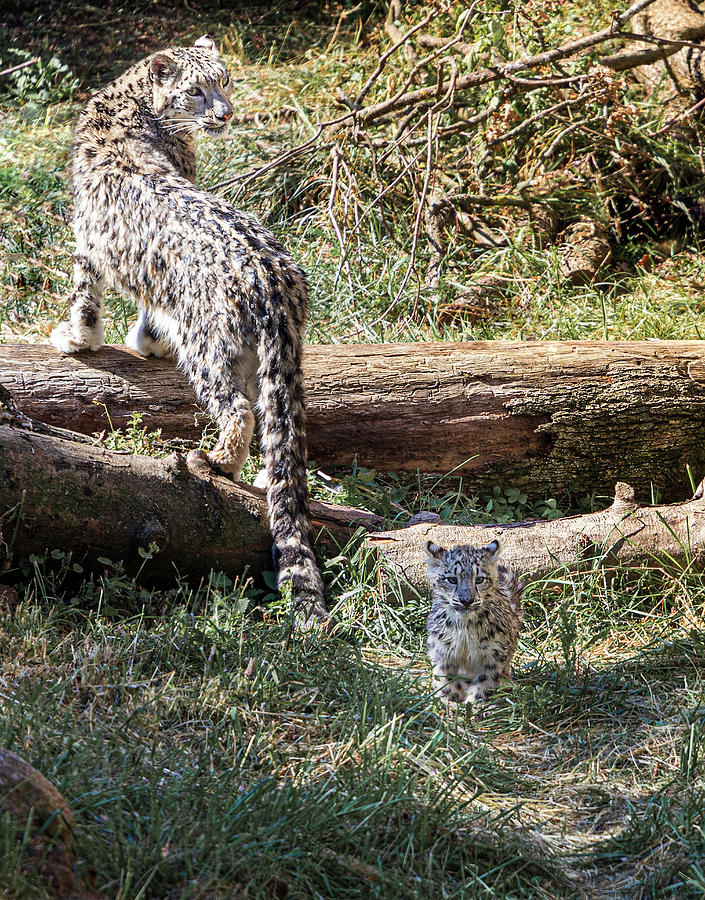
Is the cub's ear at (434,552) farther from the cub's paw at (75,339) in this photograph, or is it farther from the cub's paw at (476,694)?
the cub's paw at (75,339)

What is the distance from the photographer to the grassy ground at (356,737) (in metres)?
3.17

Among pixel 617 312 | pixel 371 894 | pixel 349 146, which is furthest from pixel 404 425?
pixel 349 146

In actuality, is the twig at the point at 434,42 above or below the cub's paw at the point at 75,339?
above

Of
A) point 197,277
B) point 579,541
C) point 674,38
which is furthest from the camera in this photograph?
point 674,38

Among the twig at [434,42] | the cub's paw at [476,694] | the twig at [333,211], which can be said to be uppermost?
the twig at [434,42]

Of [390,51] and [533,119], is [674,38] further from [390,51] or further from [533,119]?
[390,51]

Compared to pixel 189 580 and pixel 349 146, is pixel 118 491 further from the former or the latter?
pixel 349 146

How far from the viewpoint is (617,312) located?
8227mm

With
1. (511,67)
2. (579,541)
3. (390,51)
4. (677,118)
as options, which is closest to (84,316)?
(579,541)

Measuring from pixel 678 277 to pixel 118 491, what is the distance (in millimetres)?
6275

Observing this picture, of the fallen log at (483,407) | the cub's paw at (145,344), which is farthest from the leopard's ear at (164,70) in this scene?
the fallen log at (483,407)

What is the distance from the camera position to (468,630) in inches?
181

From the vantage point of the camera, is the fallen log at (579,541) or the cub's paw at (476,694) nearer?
the cub's paw at (476,694)

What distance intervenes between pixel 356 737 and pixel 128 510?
1750 millimetres
